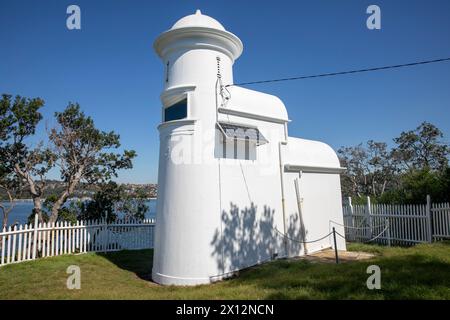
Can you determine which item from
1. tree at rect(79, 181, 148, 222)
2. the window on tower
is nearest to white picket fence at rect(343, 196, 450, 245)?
the window on tower

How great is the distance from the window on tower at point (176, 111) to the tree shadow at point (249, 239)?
10.2 ft

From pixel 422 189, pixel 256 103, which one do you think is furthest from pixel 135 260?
pixel 422 189

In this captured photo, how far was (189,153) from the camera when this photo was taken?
8.52m

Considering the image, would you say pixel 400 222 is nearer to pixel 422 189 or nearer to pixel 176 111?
pixel 422 189

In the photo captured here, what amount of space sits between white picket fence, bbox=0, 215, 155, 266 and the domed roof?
866 centimetres

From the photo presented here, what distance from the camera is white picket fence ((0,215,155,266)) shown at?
10594 millimetres

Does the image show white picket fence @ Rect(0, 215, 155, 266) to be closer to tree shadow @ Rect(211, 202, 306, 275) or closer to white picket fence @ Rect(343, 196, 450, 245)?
tree shadow @ Rect(211, 202, 306, 275)

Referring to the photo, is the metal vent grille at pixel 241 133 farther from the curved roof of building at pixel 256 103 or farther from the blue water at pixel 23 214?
the blue water at pixel 23 214

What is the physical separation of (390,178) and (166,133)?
36333 millimetres

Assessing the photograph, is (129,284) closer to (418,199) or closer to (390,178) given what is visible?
(418,199)

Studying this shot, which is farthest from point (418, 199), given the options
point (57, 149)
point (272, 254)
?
point (57, 149)

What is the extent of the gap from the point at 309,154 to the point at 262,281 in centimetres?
620

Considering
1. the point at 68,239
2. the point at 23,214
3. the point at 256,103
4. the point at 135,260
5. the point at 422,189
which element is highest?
the point at 256,103

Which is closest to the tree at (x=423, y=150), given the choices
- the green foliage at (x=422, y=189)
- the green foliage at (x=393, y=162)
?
the green foliage at (x=393, y=162)
